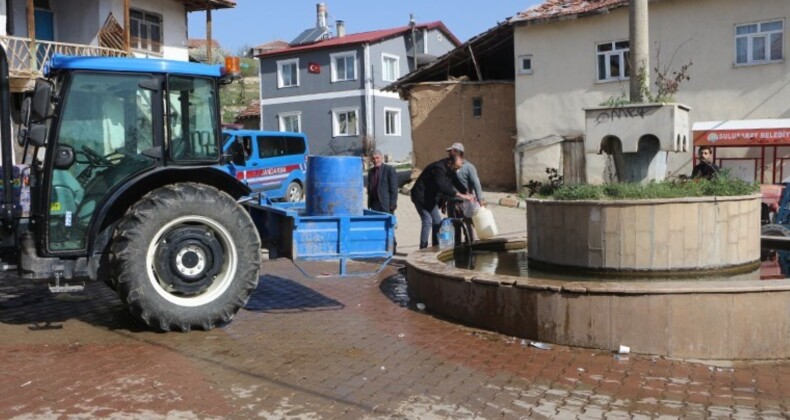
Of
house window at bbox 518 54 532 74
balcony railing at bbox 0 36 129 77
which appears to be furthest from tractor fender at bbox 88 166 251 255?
house window at bbox 518 54 532 74

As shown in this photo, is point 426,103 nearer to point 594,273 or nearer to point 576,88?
point 576,88

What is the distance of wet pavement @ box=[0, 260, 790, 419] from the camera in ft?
15.8

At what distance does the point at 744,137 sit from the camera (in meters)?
19.3

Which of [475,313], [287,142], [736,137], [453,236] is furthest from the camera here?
[287,142]

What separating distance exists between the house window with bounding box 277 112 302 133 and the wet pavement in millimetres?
32392

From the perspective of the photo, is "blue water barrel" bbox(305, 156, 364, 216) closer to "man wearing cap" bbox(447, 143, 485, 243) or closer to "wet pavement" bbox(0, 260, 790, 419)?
"wet pavement" bbox(0, 260, 790, 419)

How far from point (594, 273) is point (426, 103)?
729 inches

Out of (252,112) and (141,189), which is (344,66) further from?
(141,189)

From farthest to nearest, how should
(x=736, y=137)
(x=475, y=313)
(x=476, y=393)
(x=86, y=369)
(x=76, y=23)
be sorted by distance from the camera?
(x=76, y=23) → (x=736, y=137) → (x=475, y=313) → (x=86, y=369) → (x=476, y=393)

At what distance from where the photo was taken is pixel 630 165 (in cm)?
880

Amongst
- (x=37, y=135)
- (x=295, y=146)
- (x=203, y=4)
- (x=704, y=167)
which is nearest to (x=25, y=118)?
(x=37, y=135)

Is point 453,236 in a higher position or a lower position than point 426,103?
lower

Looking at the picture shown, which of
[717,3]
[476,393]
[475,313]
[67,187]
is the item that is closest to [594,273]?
[475,313]

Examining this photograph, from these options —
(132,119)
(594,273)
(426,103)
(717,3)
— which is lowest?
(594,273)
